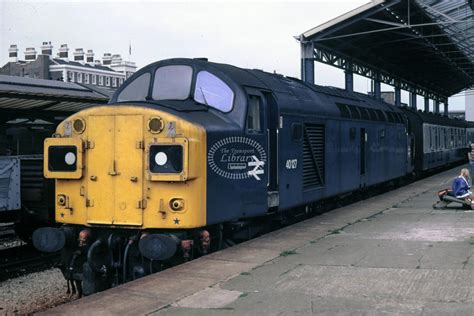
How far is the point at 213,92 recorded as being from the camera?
8.66m

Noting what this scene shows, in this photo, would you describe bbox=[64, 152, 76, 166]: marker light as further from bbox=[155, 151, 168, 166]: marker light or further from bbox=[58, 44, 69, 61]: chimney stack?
bbox=[58, 44, 69, 61]: chimney stack

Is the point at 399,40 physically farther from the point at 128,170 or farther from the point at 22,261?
the point at 128,170

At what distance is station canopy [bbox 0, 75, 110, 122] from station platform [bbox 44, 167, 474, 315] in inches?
230

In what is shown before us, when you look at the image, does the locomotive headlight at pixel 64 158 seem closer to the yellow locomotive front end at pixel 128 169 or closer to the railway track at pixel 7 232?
the yellow locomotive front end at pixel 128 169

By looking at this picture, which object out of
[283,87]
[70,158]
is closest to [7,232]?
[70,158]

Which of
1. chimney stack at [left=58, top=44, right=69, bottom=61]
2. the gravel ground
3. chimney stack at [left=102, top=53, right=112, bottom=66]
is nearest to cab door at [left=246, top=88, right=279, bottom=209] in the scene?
the gravel ground

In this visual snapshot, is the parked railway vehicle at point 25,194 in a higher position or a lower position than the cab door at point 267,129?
lower

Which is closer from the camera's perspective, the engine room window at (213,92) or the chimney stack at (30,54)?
the engine room window at (213,92)

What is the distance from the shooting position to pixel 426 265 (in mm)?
7672

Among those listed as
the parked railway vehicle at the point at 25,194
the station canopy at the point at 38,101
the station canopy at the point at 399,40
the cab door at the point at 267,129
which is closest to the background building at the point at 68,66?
the station canopy at the point at 399,40

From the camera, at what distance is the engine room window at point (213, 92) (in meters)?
8.59

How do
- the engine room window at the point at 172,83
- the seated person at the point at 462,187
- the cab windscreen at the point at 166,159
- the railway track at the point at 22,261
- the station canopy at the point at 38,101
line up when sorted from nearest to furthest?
the cab windscreen at the point at 166,159 < the engine room window at the point at 172,83 < the railway track at the point at 22,261 < the station canopy at the point at 38,101 < the seated person at the point at 462,187

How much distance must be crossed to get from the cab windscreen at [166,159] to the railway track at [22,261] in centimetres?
428

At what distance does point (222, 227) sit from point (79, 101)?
664 cm
